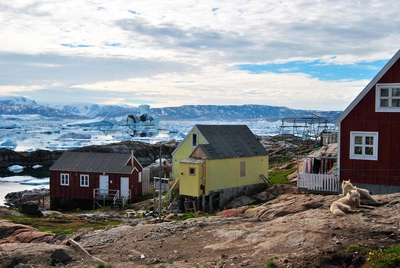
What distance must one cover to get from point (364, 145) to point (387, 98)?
2351 millimetres

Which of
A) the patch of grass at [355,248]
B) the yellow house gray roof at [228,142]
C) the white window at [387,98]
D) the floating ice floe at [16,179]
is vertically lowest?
the floating ice floe at [16,179]

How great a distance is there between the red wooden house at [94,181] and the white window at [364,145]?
20.0 metres

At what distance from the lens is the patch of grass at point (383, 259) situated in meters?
9.65

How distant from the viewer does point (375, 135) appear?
2177 cm

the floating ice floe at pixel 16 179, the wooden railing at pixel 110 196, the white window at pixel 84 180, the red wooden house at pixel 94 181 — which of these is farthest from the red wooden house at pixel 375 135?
the floating ice floe at pixel 16 179

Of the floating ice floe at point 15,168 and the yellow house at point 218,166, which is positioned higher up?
the yellow house at point 218,166

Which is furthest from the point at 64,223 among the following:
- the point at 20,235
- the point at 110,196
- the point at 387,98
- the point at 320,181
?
the point at 387,98

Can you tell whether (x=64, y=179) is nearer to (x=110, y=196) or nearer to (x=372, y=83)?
(x=110, y=196)

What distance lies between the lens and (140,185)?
40.1 metres

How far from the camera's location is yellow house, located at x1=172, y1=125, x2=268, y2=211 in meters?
29.4

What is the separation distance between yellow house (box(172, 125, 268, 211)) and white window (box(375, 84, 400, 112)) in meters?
11.4

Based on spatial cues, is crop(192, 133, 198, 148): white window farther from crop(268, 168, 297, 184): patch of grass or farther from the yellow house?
crop(268, 168, 297, 184): patch of grass

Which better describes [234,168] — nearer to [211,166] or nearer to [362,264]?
[211,166]

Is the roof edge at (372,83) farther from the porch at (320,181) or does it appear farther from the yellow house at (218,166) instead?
the yellow house at (218,166)
